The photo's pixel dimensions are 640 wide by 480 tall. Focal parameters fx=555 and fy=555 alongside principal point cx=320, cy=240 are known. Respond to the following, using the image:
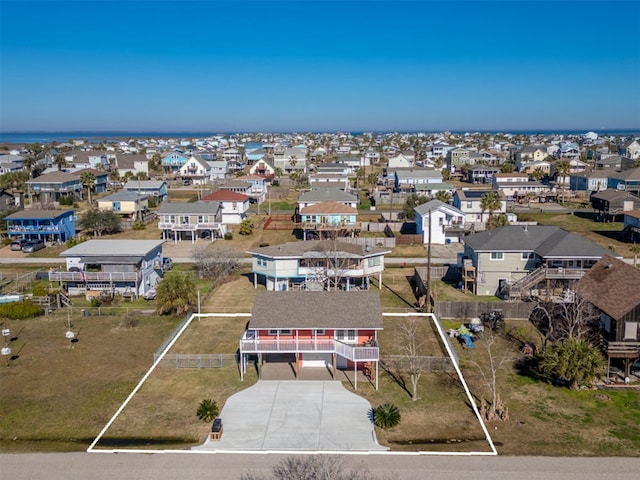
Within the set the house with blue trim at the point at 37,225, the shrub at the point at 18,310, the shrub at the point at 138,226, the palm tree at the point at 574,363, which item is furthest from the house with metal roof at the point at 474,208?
the shrub at the point at 18,310

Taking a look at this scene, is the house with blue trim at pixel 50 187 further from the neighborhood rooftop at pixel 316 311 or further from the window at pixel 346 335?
the window at pixel 346 335

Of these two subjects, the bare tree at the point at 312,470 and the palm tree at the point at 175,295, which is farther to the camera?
the palm tree at the point at 175,295

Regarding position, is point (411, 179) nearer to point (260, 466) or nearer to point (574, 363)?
point (574, 363)

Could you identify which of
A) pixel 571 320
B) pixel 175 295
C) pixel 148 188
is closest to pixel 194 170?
pixel 148 188

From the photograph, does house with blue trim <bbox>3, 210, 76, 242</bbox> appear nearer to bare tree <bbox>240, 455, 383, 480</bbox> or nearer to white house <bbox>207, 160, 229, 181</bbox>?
bare tree <bbox>240, 455, 383, 480</bbox>

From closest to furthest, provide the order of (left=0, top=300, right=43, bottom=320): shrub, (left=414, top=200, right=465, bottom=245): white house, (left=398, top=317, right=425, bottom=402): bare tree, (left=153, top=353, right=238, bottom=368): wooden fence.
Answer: (left=398, top=317, right=425, bottom=402): bare tree < (left=153, top=353, right=238, bottom=368): wooden fence < (left=0, top=300, right=43, bottom=320): shrub < (left=414, top=200, right=465, bottom=245): white house

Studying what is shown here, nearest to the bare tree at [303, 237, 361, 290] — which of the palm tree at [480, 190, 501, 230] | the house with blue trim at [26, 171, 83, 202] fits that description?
the palm tree at [480, 190, 501, 230]
